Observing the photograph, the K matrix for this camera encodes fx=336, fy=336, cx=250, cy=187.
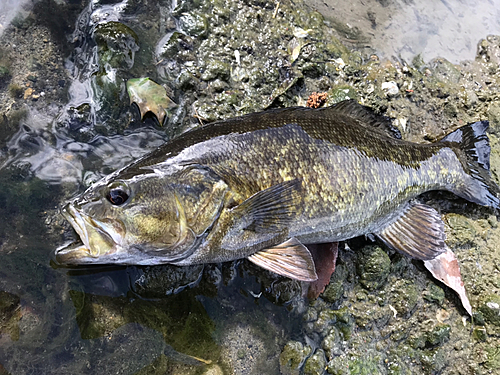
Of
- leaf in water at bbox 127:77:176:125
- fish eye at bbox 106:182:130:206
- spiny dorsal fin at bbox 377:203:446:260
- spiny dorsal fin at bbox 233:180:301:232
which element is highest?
leaf in water at bbox 127:77:176:125

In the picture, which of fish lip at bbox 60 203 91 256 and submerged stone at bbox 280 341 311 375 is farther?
submerged stone at bbox 280 341 311 375

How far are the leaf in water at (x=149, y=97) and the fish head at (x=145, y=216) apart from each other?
2.98ft

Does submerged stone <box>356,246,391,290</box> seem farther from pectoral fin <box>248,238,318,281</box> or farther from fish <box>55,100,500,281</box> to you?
pectoral fin <box>248,238,318,281</box>

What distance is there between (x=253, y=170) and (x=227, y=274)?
3.33 ft

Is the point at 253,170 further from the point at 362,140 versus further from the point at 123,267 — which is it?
the point at 123,267

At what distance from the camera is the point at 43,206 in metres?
2.63

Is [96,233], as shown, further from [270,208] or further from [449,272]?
[449,272]

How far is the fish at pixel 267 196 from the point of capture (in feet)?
7.06

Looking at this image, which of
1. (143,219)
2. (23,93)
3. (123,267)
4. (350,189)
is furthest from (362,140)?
(23,93)

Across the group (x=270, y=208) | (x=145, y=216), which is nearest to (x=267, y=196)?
(x=270, y=208)

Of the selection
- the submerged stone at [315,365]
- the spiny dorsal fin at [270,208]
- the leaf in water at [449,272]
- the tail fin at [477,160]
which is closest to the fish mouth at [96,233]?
the spiny dorsal fin at [270,208]

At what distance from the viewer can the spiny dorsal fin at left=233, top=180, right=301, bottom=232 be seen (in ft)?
7.77

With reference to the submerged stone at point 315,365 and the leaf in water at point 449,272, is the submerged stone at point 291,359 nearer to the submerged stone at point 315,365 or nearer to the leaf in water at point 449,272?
the submerged stone at point 315,365

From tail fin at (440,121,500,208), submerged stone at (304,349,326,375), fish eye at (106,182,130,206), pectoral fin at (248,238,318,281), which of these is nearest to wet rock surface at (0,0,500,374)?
submerged stone at (304,349,326,375)
